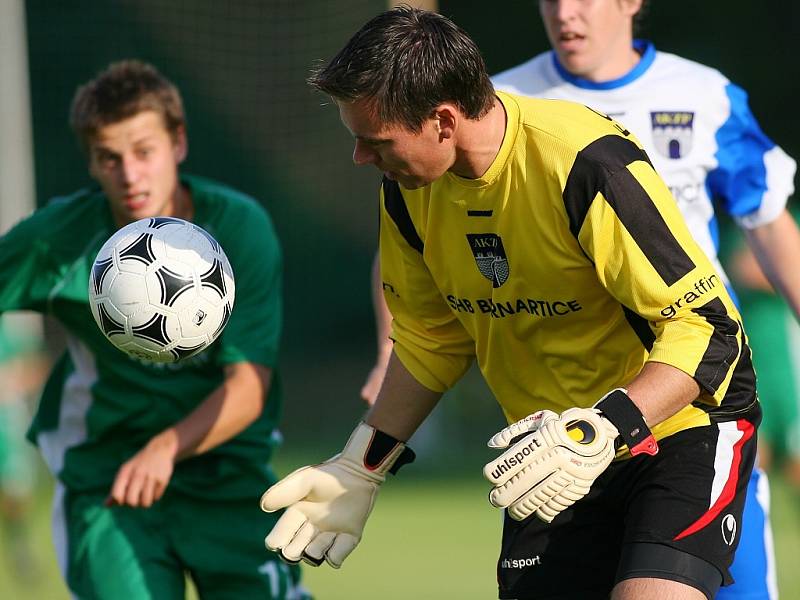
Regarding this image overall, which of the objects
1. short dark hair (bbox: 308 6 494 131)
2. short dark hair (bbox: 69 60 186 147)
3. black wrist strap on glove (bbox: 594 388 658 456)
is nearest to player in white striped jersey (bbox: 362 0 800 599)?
short dark hair (bbox: 69 60 186 147)

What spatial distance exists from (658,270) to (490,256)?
47 cm

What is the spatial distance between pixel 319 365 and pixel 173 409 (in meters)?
7.10

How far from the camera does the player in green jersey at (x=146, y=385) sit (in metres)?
4.47

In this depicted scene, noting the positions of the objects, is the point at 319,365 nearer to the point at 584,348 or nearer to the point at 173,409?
the point at 173,409

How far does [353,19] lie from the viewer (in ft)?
33.9

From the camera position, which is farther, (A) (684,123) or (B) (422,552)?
A: (B) (422,552)

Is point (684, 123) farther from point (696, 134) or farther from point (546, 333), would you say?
point (546, 333)

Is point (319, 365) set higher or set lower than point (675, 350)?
lower

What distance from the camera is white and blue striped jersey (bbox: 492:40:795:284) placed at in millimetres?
4285

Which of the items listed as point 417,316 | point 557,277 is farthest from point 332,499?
point 557,277

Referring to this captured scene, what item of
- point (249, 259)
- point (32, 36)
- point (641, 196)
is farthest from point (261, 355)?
point (32, 36)

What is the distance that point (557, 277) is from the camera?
10.7 ft

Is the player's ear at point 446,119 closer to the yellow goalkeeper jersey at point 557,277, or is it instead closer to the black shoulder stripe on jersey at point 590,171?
the yellow goalkeeper jersey at point 557,277

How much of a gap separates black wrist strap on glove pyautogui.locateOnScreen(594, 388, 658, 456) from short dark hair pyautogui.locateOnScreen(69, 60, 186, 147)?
2218 mm
